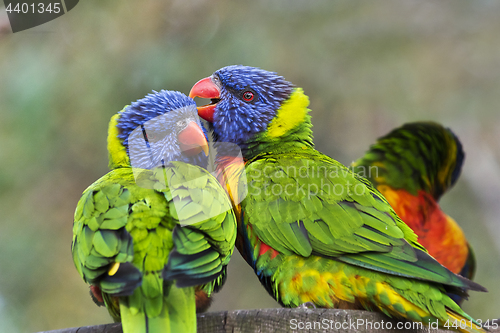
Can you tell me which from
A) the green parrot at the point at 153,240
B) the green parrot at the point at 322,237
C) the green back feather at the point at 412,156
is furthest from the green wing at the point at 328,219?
the green back feather at the point at 412,156

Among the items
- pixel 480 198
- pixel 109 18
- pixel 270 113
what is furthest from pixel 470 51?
pixel 109 18

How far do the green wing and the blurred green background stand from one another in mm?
2358

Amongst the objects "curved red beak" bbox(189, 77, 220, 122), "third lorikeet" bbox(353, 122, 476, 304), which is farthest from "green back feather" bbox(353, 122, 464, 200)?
"curved red beak" bbox(189, 77, 220, 122)

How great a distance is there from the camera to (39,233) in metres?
4.30

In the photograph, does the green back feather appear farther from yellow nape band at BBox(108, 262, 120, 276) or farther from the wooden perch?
yellow nape band at BBox(108, 262, 120, 276)

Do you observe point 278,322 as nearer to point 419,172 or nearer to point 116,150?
point 116,150

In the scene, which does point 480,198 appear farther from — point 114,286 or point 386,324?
point 114,286

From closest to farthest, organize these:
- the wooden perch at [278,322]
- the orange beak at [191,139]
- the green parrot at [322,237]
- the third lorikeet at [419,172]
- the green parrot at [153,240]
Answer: the green parrot at [153,240] < the wooden perch at [278,322] < the green parrot at [322,237] < the orange beak at [191,139] < the third lorikeet at [419,172]

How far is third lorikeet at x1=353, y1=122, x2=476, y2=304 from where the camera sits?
129 inches

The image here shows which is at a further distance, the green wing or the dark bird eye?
the dark bird eye

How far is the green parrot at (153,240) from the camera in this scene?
1.31m

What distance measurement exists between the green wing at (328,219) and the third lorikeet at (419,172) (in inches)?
52.5

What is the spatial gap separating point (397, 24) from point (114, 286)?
4.51m

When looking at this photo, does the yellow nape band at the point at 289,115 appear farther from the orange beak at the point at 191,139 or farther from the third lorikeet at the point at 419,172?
the third lorikeet at the point at 419,172
